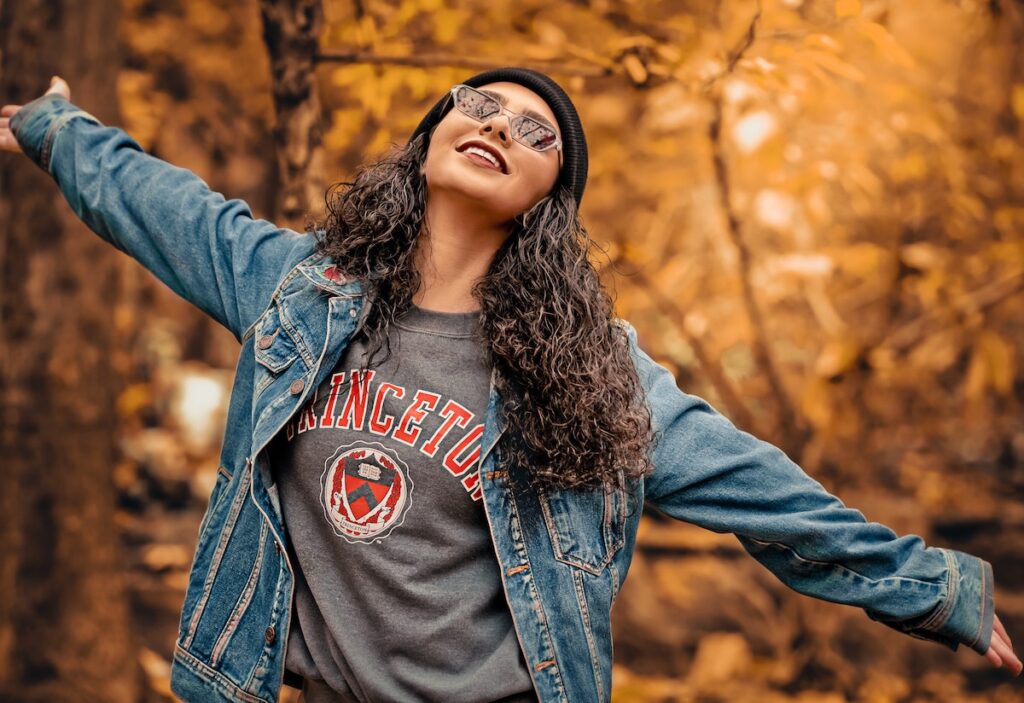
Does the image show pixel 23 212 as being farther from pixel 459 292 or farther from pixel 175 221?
pixel 459 292

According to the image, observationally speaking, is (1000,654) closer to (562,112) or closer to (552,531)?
(552,531)

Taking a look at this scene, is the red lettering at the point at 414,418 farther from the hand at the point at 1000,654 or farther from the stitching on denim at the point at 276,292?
the hand at the point at 1000,654

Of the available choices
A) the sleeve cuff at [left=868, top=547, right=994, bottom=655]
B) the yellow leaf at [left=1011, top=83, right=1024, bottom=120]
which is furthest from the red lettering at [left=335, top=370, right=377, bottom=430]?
the yellow leaf at [left=1011, top=83, right=1024, bottom=120]

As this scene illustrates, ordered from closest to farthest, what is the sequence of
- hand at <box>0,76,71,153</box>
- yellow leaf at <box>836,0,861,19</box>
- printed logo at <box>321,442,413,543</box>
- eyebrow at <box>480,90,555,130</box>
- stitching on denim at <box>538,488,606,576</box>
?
printed logo at <box>321,442,413,543</box> < stitching on denim at <box>538,488,606,576</box> < eyebrow at <box>480,90,555,130</box> < hand at <box>0,76,71,153</box> < yellow leaf at <box>836,0,861,19</box>

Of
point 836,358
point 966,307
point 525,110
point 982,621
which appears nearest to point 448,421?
point 525,110

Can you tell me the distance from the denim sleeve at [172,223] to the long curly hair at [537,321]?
0.44 feet

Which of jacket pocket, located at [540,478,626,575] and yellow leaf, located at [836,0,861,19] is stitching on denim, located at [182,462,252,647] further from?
yellow leaf, located at [836,0,861,19]

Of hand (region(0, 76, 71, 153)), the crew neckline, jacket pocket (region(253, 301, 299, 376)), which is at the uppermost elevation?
hand (region(0, 76, 71, 153))

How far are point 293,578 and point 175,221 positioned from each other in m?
0.72

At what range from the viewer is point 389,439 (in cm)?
169

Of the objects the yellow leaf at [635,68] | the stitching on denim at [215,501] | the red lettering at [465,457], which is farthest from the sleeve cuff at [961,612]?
the yellow leaf at [635,68]

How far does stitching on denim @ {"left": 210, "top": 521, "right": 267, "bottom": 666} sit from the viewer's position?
1.80 meters

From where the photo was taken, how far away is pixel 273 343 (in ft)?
5.86

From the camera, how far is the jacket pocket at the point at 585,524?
5.87 feet
